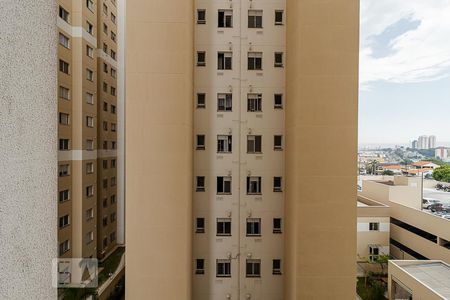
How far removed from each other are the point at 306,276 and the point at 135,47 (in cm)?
326

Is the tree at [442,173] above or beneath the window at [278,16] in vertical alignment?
beneath

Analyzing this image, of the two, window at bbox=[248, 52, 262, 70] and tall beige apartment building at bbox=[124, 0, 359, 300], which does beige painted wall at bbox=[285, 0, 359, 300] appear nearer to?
tall beige apartment building at bbox=[124, 0, 359, 300]

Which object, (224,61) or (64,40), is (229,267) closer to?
(224,61)

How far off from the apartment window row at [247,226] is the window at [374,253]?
3846mm

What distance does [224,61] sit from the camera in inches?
133

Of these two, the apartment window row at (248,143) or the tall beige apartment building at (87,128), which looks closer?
the tall beige apartment building at (87,128)

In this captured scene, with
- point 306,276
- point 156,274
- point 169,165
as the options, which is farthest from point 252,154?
point 156,274

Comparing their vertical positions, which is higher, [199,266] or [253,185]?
[253,185]

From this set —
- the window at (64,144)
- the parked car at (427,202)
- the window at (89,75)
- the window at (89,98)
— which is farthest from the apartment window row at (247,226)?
the parked car at (427,202)

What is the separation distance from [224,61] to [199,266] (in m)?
2.68

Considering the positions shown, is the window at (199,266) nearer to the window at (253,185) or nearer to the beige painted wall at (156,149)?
the beige painted wall at (156,149)

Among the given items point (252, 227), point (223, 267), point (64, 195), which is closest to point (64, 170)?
point (64, 195)

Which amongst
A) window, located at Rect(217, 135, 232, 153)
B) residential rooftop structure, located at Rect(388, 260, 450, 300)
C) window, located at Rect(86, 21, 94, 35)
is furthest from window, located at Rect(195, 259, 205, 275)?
window, located at Rect(86, 21, 94, 35)

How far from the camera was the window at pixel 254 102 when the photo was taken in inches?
134
